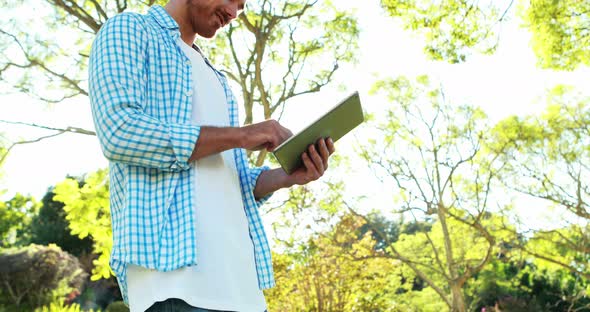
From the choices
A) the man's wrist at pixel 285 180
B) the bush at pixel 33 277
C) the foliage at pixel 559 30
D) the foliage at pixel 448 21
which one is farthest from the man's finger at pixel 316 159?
the bush at pixel 33 277

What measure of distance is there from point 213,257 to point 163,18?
505mm

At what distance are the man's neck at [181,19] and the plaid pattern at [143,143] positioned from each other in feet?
0.44

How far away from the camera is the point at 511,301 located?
623 inches

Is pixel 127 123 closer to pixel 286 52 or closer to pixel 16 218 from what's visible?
pixel 286 52

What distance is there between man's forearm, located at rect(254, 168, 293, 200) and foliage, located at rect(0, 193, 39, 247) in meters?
16.5

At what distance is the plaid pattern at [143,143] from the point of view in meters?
0.98

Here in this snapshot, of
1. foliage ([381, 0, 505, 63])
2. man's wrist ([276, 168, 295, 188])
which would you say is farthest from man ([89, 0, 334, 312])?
foliage ([381, 0, 505, 63])

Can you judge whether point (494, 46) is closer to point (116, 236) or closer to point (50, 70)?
point (50, 70)

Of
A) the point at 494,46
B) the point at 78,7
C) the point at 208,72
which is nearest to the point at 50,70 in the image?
the point at 78,7

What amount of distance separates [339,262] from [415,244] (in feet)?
18.7

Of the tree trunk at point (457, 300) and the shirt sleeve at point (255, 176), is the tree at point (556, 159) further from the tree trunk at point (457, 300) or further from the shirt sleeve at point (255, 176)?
the shirt sleeve at point (255, 176)

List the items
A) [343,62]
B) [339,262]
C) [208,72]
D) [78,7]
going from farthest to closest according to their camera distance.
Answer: [339,262] → [343,62] → [78,7] → [208,72]

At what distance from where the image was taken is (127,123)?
99cm

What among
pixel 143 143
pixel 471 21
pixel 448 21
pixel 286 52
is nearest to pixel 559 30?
pixel 471 21
